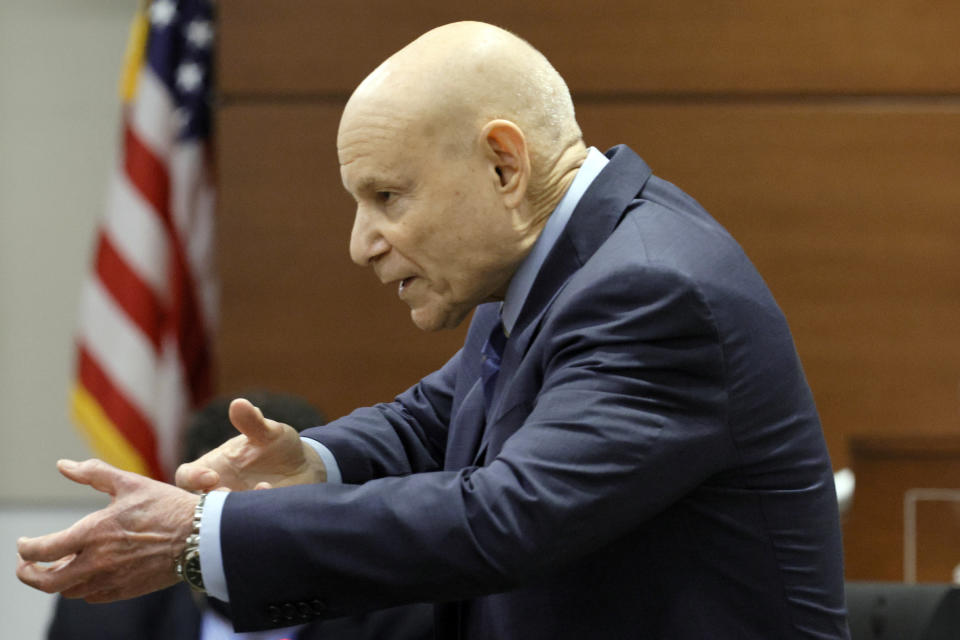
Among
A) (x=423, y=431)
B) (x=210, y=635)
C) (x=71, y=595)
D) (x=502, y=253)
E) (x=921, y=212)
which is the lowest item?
(x=210, y=635)

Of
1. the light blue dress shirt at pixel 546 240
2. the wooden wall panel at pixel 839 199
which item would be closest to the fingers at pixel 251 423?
the light blue dress shirt at pixel 546 240

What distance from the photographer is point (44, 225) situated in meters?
4.18

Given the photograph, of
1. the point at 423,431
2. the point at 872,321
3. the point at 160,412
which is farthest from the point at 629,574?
the point at 160,412

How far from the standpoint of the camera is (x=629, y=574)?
1402 mm

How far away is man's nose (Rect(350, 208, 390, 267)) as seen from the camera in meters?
1.54

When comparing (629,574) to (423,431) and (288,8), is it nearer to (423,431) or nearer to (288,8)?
(423,431)

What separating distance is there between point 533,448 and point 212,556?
13.5 inches

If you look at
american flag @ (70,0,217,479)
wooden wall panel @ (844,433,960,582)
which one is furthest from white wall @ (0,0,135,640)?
wooden wall panel @ (844,433,960,582)

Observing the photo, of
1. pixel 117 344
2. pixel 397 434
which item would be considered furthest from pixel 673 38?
pixel 397 434

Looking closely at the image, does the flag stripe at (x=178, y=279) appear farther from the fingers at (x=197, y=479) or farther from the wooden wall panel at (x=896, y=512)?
the fingers at (x=197, y=479)

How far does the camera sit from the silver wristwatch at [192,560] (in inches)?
51.1

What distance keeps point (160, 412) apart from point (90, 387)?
0.22m

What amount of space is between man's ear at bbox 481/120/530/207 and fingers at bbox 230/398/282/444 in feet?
1.29

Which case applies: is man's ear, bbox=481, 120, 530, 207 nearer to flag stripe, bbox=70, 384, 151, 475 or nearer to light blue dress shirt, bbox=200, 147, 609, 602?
light blue dress shirt, bbox=200, 147, 609, 602
